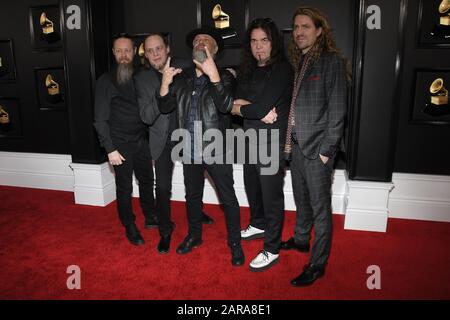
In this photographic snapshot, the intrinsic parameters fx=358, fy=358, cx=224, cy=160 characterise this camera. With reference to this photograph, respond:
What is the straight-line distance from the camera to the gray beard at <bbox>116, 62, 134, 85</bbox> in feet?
10.6

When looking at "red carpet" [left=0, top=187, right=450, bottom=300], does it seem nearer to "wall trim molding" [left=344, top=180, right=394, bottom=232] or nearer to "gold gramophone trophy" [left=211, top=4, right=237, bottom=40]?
"wall trim molding" [left=344, top=180, right=394, bottom=232]

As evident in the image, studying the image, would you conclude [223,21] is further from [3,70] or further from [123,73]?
[3,70]

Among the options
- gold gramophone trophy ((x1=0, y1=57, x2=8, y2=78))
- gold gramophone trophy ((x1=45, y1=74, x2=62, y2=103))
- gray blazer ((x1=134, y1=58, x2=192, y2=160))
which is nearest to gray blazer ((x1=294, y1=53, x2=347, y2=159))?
gray blazer ((x1=134, y1=58, x2=192, y2=160))

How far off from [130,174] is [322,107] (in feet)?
6.15

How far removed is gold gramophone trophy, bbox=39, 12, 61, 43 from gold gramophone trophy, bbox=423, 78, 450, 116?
4552 mm

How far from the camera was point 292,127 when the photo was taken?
277cm

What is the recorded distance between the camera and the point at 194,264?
3131 millimetres

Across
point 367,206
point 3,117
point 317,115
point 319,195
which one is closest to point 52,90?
point 3,117

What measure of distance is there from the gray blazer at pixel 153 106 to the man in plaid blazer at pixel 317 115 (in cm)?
100
